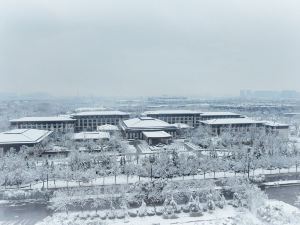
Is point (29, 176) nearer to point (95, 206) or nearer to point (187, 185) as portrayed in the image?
point (95, 206)

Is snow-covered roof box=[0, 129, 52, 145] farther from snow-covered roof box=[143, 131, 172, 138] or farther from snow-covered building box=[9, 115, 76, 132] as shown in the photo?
snow-covered roof box=[143, 131, 172, 138]

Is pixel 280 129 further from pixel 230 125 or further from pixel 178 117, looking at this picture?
pixel 178 117

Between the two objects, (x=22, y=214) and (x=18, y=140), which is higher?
(x=18, y=140)

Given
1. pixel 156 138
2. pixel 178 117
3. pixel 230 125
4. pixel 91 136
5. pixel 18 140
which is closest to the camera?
pixel 18 140

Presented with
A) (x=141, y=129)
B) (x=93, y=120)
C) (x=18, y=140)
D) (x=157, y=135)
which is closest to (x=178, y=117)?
(x=141, y=129)

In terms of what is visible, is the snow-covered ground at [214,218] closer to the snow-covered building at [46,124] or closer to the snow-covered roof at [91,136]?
the snow-covered roof at [91,136]

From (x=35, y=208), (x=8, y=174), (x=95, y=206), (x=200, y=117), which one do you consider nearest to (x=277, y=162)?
(x=95, y=206)
